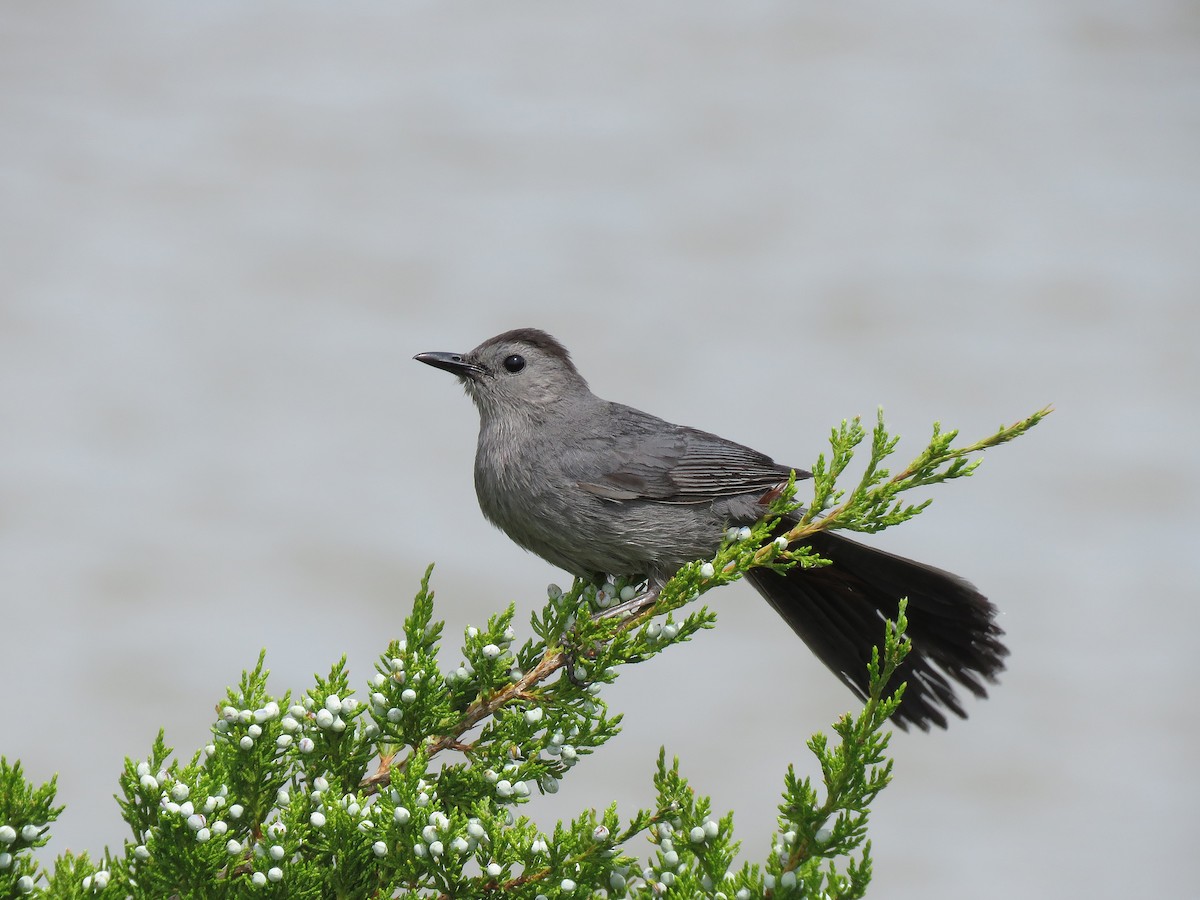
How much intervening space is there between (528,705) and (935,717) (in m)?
0.93

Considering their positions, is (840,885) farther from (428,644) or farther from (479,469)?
(479,469)

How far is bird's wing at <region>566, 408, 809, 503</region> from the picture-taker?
7.54 feet

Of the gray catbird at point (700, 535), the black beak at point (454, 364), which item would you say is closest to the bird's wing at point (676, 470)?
the gray catbird at point (700, 535)

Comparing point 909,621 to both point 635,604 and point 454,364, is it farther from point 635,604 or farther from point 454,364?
point 454,364

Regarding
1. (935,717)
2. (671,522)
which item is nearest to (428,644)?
(671,522)

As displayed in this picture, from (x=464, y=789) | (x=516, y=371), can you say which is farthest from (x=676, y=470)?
(x=464, y=789)

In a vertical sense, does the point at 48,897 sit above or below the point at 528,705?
below

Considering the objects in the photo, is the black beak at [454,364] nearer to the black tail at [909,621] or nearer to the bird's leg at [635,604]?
the bird's leg at [635,604]

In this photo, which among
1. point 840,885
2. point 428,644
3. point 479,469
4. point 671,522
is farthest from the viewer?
point 479,469

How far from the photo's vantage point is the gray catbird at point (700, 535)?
2.23m

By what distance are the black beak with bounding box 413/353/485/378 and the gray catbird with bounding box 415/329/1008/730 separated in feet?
0.70

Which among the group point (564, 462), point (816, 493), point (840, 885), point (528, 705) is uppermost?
point (564, 462)

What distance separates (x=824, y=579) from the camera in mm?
2312

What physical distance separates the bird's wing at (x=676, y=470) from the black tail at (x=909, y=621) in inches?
6.8
